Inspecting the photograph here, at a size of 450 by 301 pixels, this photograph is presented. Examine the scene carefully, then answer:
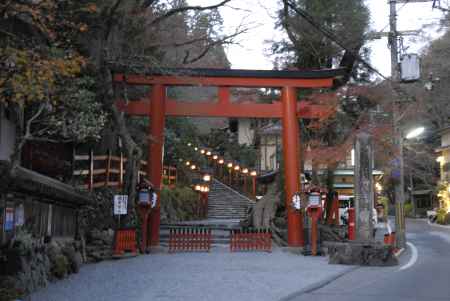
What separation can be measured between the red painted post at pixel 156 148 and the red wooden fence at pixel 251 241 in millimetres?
3227

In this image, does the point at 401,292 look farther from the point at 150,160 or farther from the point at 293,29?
the point at 293,29

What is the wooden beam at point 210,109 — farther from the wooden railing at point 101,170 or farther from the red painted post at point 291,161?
the wooden railing at point 101,170

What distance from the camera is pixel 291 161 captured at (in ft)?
72.9

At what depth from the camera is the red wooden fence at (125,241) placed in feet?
61.9

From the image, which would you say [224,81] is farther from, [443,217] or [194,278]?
[443,217]

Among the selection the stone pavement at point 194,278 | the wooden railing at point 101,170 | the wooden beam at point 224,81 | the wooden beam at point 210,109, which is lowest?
the stone pavement at point 194,278

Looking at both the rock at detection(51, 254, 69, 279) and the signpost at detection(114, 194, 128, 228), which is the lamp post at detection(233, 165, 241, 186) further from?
the rock at detection(51, 254, 69, 279)

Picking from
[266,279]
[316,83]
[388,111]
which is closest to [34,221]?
[266,279]

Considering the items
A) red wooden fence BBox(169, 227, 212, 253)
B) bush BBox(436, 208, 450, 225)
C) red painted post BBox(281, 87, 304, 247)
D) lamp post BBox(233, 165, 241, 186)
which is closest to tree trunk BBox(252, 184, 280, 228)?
red painted post BBox(281, 87, 304, 247)

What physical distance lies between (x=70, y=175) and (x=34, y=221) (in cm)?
481

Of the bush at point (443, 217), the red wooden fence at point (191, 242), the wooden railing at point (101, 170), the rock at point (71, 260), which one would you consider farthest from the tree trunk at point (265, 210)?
the bush at point (443, 217)

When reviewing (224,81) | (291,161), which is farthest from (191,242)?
(224,81)

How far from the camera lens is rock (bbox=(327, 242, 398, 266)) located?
55.5 ft

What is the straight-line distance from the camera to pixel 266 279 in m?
13.6
